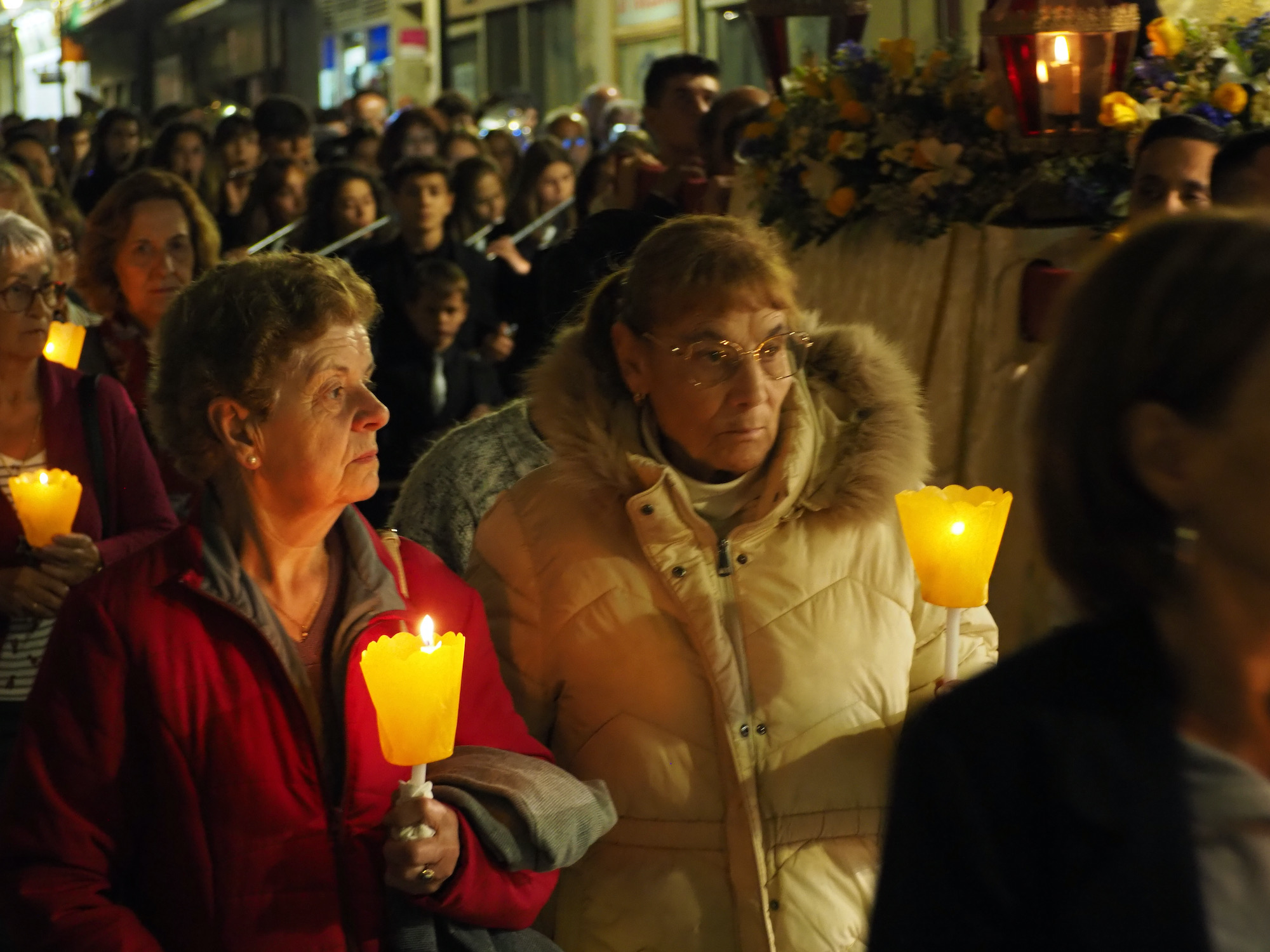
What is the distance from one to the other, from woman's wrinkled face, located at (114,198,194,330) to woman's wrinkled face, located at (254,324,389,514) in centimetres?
225

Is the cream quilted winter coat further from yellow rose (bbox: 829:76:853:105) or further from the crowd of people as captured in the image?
yellow rose (bbox: 829:76:853:105)

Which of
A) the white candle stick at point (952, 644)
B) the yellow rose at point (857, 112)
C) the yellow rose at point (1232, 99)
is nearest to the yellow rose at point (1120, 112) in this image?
the yellow rose at point (1232, 99)

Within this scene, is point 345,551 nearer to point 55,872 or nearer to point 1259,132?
point 55,872

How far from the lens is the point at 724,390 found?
250 cm

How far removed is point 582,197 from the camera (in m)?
7.18

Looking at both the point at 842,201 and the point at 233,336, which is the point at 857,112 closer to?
the point at 842,201

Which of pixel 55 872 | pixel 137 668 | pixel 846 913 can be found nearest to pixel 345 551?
pixel 137 668

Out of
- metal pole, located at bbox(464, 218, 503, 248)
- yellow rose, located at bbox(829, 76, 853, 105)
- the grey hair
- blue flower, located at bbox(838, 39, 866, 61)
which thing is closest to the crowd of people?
the grey hair

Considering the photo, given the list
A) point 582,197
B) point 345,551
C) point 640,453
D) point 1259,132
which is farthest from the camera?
point 582,197

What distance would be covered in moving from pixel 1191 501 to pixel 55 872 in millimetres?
1503

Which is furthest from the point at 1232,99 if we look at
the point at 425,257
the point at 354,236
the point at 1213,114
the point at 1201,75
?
the point at 354,236

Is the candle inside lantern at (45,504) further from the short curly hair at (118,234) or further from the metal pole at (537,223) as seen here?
the metal pole at (537,223)

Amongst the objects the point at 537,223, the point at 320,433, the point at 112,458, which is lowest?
the point at 112,458

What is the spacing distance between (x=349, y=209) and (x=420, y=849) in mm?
5440
